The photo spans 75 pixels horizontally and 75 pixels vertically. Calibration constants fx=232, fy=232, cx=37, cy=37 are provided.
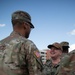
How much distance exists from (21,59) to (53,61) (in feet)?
8.98

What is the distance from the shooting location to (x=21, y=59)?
3.53 meters

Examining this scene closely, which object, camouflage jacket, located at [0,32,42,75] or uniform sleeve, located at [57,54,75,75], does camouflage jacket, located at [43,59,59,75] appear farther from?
uniform sleeve, located at [57,54,75,75]

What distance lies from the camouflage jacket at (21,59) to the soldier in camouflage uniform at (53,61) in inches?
92.7

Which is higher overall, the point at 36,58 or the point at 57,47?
the point at 57,47

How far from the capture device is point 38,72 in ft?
11.5

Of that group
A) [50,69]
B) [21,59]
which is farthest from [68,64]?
[50,69]

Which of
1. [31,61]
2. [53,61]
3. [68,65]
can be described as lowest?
[68,65]

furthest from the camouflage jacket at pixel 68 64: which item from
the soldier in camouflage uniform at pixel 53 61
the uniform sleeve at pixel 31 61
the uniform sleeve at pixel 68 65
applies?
the soldier in camouflage uniform at pixel 53 61

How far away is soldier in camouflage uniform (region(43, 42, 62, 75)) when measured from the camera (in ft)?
19.4

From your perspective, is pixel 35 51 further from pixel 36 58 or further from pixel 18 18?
pixel 18 18

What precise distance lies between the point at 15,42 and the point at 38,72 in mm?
608

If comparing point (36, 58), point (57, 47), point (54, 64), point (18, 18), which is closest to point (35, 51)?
point (36, 58)

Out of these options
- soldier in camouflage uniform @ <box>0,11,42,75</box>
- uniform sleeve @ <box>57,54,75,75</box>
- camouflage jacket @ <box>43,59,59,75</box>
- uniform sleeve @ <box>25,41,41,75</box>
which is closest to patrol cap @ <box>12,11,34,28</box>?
soldier in camouflage uniform @ <box>0,11,42,75</box>

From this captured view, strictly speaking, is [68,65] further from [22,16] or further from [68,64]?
[22,16]
